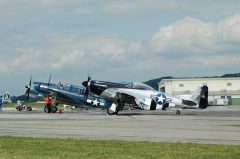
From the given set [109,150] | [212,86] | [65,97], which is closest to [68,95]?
[65,97]

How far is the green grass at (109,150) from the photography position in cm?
1319

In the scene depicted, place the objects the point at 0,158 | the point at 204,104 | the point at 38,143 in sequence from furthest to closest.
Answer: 1. the point at 204,104
2. the point at 38,143
3. the point at 0,158

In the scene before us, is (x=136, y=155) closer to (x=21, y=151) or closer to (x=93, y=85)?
(x=21, y=151)

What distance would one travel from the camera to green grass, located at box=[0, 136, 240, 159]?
13.2 meters

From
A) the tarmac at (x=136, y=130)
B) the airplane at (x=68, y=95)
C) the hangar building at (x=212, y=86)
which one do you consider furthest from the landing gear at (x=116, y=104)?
the hangar building at (x=212, y=86)

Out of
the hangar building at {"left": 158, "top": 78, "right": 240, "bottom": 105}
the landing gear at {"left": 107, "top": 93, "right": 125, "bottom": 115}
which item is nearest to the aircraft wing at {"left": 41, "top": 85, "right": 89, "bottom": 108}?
the landing gear at {"left": 107, "top": 93, "right": 125, "bottom": 115}

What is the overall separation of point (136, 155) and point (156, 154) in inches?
20.7

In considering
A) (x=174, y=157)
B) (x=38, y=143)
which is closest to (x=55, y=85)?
(x=38, y=143)

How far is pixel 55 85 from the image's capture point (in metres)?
61.5

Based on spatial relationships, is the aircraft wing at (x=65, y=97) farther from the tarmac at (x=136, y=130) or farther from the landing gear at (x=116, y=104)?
the tarmac at (x=136, y=130)

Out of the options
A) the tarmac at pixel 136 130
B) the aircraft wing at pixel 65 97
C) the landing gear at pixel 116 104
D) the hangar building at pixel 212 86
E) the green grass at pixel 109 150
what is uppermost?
the hangar building at pixel 212 86

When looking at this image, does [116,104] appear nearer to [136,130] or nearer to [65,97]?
[65,97]

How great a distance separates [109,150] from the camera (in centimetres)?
1438

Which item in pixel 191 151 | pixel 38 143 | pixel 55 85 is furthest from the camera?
pixel 55 85
